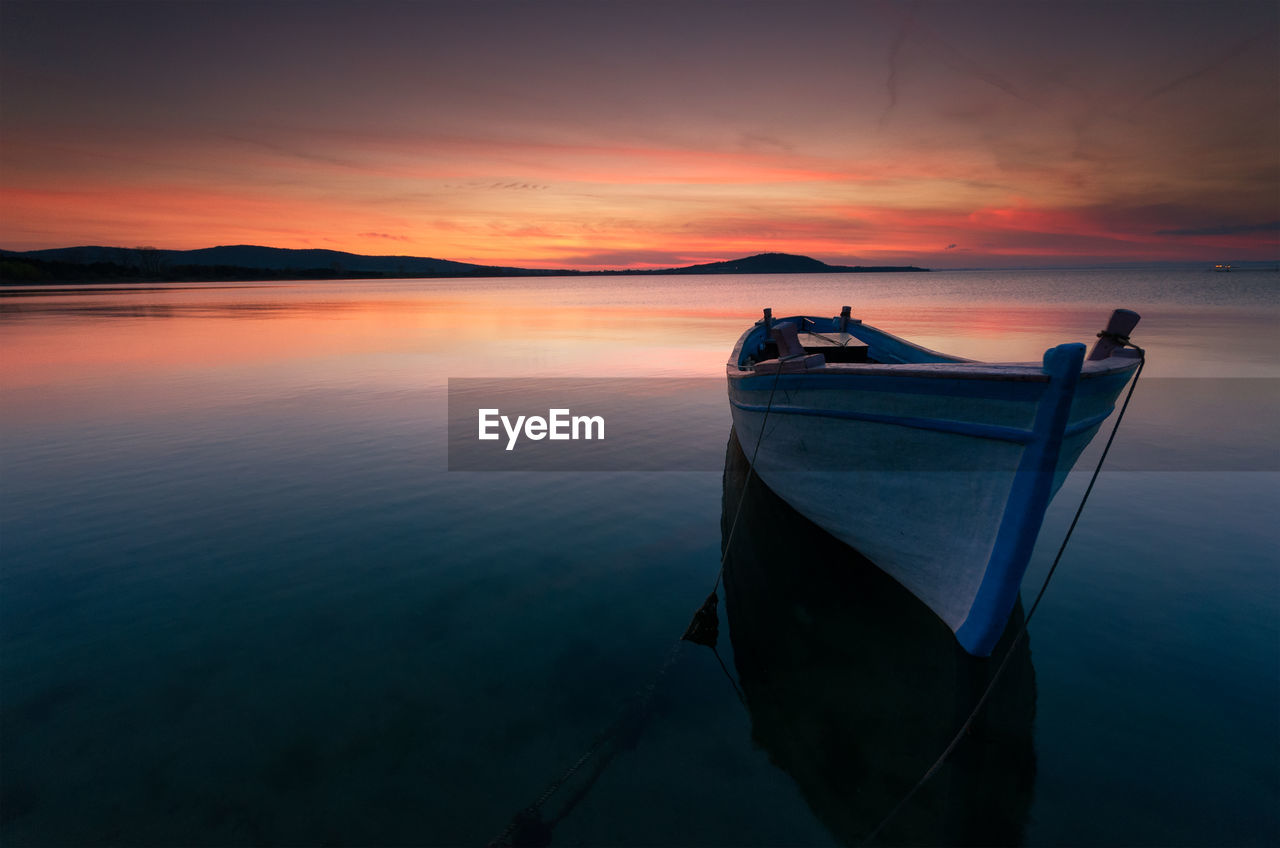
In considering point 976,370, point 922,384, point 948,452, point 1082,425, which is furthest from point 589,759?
point 1082,425

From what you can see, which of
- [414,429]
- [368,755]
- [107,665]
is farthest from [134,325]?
[368,755]

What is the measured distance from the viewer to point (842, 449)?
6754mm

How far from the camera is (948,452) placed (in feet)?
18.5

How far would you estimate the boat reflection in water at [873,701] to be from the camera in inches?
179

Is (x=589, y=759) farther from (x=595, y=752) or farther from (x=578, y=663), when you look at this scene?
(x=578, y=663)

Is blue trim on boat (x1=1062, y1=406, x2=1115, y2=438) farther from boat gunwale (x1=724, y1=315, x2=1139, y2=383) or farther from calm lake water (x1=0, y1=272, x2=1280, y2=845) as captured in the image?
calm lake water (x1=0, y1=272, x2=1280, y2=845)

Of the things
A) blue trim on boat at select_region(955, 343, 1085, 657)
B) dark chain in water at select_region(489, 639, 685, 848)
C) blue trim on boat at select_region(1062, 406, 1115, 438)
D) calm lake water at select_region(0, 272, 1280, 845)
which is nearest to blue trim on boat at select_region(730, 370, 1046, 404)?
blue trim on boat at select_region(955, 343, 1085, 657)

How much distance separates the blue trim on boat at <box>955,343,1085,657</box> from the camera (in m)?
4.78

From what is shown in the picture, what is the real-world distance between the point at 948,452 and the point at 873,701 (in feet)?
8.12

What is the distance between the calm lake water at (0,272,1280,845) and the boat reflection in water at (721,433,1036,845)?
3 cm

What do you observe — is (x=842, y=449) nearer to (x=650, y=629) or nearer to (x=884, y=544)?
(x=884, y=544)

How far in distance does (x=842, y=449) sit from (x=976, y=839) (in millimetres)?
3655

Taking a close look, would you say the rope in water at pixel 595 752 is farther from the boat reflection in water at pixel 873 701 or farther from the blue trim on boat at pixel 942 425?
the blue trim on boat at pixel 942 425

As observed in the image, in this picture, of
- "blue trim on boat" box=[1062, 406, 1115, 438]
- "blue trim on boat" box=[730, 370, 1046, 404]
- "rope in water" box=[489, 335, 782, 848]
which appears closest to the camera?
"rope in water" box=[489, 335, 782, 848]
